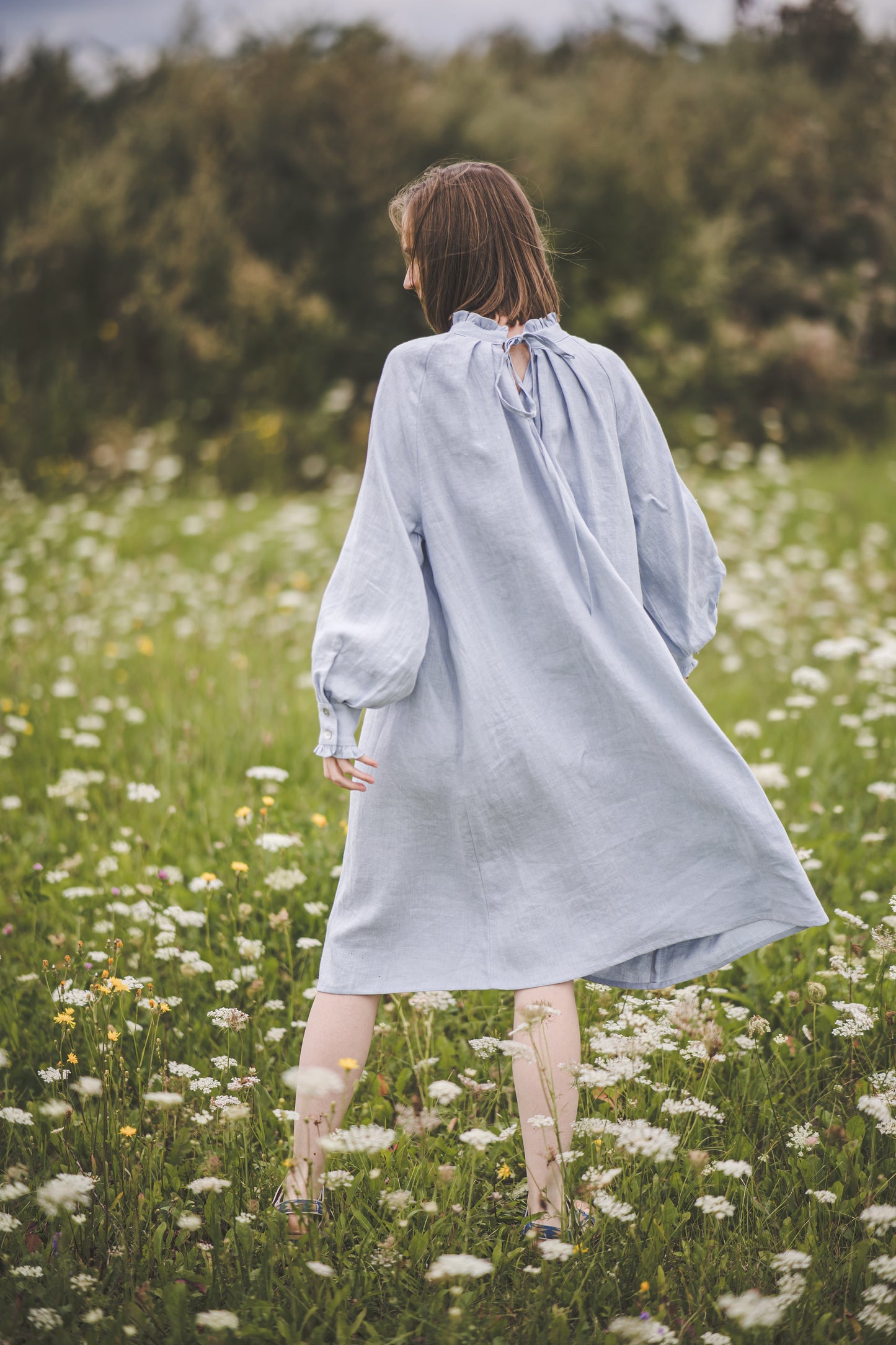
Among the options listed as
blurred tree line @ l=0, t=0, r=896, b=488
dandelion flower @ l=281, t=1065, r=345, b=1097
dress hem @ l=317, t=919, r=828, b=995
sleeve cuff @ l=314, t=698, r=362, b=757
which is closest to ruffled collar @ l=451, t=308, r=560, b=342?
sleeve cuff @ l=314, t=698, r=362, b=757

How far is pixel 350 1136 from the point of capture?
1534mm

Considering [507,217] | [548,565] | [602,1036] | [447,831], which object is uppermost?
[507,217]

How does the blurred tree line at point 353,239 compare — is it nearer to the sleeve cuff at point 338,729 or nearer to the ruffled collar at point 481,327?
the ruffled collar at point 481,327

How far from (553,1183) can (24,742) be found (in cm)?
274

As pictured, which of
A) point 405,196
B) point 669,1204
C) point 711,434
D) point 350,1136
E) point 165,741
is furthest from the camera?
point 711,434

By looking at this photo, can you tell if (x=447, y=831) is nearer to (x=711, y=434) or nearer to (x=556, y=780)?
(x=556, y=780)

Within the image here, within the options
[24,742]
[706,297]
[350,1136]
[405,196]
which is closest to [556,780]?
[350,1136]

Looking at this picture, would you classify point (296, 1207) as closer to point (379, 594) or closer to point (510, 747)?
point (510, 747)

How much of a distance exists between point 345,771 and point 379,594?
0.29m

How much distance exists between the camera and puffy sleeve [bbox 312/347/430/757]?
66.9 inches

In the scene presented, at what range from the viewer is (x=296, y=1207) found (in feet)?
5.65

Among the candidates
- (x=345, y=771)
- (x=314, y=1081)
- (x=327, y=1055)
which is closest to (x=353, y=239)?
(x=345, y=771)

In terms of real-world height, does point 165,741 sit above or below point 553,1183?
below

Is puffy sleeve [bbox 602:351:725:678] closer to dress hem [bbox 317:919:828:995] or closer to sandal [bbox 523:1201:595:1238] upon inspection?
dress hem [bbox 317:919:828:995]
